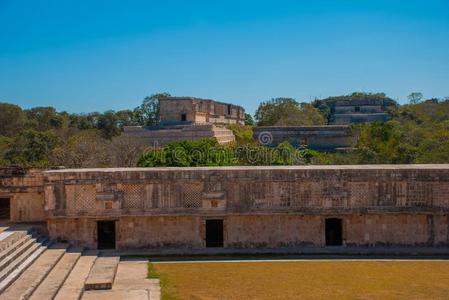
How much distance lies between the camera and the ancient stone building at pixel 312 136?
1523 inches

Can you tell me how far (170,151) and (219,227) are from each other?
28.8 feet

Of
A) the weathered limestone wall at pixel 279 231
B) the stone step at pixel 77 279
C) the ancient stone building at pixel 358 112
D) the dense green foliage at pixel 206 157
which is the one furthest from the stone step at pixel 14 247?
the ancient stone building at pixel 358 112

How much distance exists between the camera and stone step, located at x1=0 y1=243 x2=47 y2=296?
955 cm

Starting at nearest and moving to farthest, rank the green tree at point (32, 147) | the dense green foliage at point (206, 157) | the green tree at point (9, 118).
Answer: the dense green foliage at point (206, 157) → the green tree at point (32, 147) → the green tree at point (9, 118)

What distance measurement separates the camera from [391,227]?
14.4 meters

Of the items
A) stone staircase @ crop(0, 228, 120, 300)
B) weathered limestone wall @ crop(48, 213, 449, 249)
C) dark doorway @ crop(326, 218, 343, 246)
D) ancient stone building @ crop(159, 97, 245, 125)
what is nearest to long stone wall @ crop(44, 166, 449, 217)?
weathered limestone wall @ crop(48, 213, 449, 249)

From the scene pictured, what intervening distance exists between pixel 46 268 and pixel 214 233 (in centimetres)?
487

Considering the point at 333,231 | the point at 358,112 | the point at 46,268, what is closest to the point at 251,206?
the point at 333,231

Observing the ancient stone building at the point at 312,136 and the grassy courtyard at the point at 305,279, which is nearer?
the grassy courtyard at the point at 305,279

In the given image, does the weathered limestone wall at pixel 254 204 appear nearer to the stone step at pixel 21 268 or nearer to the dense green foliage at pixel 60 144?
the stone step at pixel 21 268

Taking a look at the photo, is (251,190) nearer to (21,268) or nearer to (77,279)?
(77,279)

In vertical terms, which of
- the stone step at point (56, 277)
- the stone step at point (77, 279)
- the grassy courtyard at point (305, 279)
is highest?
the stone step at point (56, 277)

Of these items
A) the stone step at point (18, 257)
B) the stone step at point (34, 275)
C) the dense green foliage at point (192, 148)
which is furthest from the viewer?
the dense green foliage at point (192, 148)

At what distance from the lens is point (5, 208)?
14.9m
